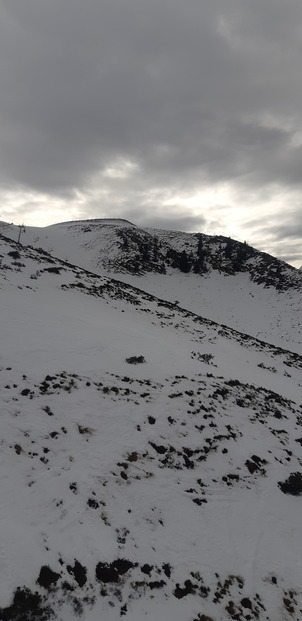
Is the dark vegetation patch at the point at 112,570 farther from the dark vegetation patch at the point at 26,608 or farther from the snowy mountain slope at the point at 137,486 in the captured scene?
the dark vegetation patch at the point at 26,608

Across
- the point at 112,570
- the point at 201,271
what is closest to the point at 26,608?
the point at 112,570

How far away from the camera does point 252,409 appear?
11.8 meters

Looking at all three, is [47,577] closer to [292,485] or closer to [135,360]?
[292,485]

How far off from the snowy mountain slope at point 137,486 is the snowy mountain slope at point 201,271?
24.7 m

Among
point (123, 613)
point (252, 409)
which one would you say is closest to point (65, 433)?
point (123, 613)

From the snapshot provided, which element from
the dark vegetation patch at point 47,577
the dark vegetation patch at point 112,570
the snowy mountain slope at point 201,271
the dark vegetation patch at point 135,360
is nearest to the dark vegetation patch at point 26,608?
the dark vegetation patch at point 47,577

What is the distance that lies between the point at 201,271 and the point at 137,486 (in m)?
52.7

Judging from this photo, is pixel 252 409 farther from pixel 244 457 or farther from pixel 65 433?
pixel 65 433

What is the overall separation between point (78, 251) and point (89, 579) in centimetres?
5464

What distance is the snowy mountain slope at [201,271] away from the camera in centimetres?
4116

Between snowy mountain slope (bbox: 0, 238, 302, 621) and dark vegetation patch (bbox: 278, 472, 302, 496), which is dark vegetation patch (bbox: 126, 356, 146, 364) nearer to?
snowy mountain slope (bbox: 0, 238, 302, 621)

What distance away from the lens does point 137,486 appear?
717cm

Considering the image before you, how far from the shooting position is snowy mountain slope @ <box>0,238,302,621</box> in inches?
203

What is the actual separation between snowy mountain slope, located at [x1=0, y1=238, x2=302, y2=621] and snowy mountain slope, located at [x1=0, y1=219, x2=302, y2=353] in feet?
80.9
